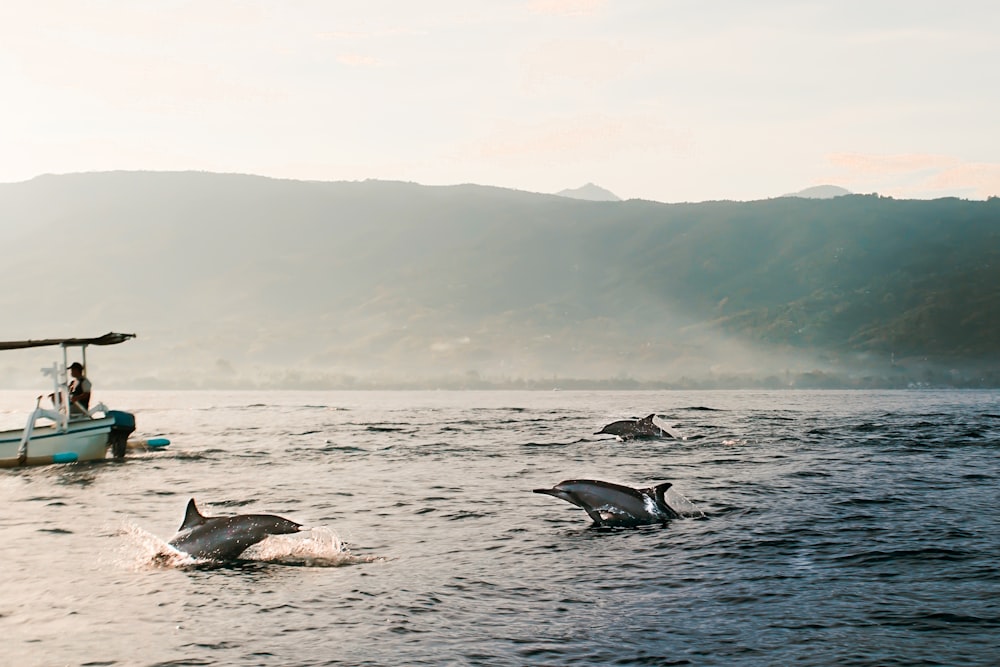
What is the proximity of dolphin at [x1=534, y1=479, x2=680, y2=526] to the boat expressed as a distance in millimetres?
24026

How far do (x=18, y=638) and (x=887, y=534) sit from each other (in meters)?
17.4

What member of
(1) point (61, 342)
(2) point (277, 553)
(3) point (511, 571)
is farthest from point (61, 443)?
(3) point (511, 571)

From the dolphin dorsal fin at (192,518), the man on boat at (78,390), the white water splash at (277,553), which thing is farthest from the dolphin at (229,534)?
the man on boat at (78,390)

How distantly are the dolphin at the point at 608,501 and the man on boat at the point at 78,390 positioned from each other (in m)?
28.0

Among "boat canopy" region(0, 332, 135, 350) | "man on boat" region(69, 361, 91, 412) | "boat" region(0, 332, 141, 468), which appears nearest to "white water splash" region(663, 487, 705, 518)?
"boat canopy" region(0, 332, 135, 350)

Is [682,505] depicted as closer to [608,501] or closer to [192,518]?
[608,501]

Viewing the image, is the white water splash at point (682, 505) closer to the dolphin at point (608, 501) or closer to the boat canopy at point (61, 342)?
the dolphin at point (608, 501)

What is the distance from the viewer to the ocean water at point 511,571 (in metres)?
14.6

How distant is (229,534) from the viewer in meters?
20.8

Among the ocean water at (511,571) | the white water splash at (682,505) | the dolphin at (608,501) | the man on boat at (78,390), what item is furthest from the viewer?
the man on boat at (78,390)

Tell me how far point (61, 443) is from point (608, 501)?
2788 centimetres

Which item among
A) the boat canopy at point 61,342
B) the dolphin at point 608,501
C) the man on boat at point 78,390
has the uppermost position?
the boat canopy at point 61,342

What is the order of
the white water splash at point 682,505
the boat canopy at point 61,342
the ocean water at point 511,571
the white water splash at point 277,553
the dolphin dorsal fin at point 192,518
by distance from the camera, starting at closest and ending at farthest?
the ocean water at point 511,571 → the white water splash at point 277,553 → the dolphin dorsal fin at point 192,518 → the white water splash at point 682,505 → the boat canopy at point 61,342

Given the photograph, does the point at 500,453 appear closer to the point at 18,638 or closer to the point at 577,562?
the point at 577,562
